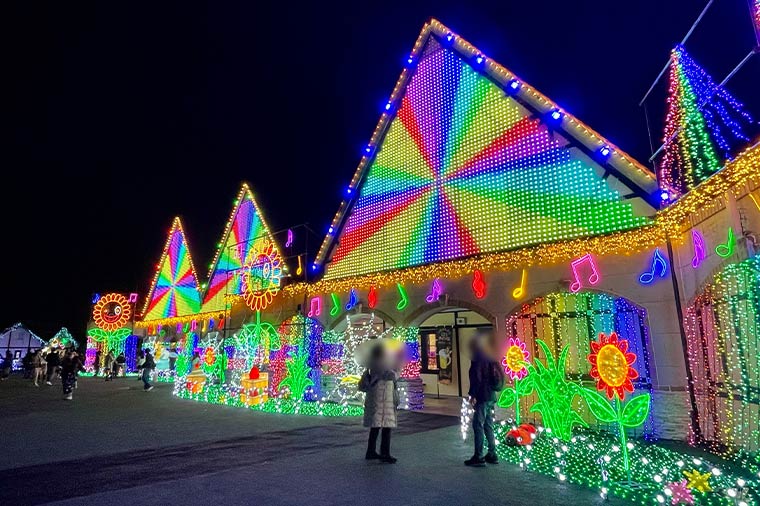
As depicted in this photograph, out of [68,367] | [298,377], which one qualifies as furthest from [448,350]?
[68,367]

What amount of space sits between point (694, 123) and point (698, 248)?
2.01 meters

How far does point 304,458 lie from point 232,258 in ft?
58.1

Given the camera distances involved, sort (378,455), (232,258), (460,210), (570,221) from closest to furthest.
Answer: (378,455)
(570,221)
(460,210)
(232,258)

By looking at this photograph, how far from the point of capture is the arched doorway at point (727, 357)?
596 centimetres

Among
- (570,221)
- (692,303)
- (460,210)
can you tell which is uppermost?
(460,210)

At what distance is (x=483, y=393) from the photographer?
6.17 m

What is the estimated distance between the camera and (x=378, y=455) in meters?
6.18

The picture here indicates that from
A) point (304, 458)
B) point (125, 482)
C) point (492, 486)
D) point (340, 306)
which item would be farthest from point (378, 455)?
Answer: point (340, 306)

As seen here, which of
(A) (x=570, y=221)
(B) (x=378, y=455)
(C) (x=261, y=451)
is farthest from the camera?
(A) (x=570, y=221)

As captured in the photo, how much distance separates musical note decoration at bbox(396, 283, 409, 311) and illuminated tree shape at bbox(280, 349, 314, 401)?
11.5ft

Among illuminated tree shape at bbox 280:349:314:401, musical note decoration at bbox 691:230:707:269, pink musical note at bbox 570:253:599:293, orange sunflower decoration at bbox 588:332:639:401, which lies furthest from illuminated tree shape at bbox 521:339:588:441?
illuminated tree shape at bbox 280:349:314:401

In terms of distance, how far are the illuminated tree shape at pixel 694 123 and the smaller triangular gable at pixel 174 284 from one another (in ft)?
76.6

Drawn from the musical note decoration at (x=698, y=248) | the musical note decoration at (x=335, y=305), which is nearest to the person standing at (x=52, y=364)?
the musical note decoration at (x=335, y=305)

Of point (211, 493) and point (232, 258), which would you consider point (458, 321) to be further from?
point (232, 258)
